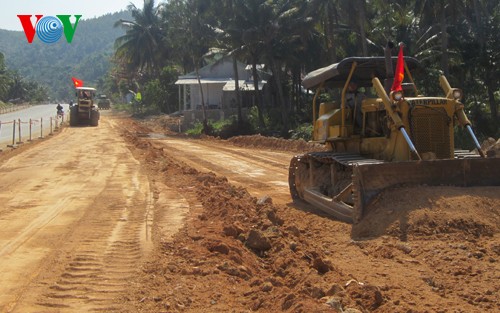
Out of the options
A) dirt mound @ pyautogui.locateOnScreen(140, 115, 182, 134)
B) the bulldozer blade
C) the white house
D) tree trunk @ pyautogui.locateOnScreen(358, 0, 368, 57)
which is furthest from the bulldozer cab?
the white house

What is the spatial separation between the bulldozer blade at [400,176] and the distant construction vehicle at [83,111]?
37.3 meters

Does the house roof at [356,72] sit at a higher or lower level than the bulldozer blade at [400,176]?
higher

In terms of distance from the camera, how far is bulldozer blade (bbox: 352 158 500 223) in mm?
8805

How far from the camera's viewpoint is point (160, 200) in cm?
1191

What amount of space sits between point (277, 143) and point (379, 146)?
1828 cm

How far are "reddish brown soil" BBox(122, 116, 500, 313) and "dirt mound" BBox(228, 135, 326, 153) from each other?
1491 cm

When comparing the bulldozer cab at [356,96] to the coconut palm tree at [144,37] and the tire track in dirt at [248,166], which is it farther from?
the coconut palm tree at [144,37]

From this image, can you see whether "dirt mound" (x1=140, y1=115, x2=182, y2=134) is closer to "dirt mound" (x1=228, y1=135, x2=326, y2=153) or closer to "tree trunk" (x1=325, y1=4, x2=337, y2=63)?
"dirt mound" (x1=228, y1=135, x2=326, y2=153)

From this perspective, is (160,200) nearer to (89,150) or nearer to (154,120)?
(89,150)

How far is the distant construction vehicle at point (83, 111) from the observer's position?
4372 centimetres

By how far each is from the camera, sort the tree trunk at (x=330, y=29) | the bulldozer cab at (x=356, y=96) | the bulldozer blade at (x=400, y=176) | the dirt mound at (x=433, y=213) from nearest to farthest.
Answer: the dirt mound at (x=433, y=213), the bulldozer blade at (x=400, y=176), the bulldozer cab at (x=356, y=96), the tree trunk at (x=330, y=29)

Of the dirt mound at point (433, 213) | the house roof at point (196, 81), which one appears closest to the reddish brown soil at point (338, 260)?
the dirt mound at point (433, 213)

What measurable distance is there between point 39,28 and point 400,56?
70.3 feet

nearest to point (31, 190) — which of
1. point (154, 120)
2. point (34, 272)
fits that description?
point (34, 272)
